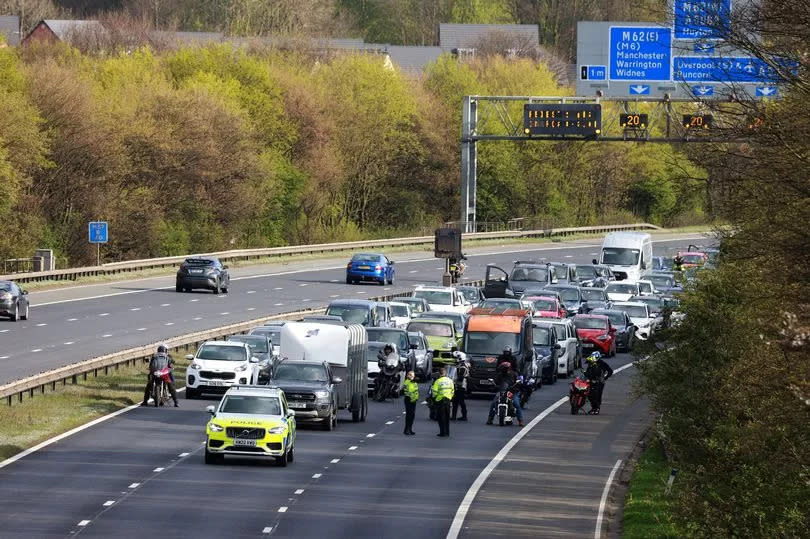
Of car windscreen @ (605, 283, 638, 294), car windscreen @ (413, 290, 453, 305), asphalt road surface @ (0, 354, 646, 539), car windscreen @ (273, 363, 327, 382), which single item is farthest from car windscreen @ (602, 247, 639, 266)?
car windscreen @ (273, 363, 327, 382)

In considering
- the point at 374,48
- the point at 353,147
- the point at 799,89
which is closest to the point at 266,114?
the point at 353,147

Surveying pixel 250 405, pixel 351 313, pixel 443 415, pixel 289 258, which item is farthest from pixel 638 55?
pixel 250 405

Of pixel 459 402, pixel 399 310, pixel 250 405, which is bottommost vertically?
pixel 459 402

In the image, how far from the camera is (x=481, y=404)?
45781 mm

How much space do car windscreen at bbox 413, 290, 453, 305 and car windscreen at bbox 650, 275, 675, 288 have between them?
15.9m

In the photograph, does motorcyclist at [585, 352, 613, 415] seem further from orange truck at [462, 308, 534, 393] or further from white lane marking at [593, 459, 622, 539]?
white lane marking at [593, 459, 622, 539]

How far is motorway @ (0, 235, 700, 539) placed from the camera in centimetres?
2709

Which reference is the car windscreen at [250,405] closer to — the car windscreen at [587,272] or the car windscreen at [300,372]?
the car windscreen at [300,372]

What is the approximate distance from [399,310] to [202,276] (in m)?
15.2

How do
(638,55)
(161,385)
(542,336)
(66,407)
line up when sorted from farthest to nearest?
(638,55) → (542,336) → (161,385) → (66,407)

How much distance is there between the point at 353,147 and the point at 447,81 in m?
15.1

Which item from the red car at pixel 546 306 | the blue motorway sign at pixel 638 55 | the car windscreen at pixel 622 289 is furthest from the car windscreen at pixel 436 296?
the blue motorway sign at pixel 638 55

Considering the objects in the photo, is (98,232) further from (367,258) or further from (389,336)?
(389,336)

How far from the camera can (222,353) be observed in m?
42.8
